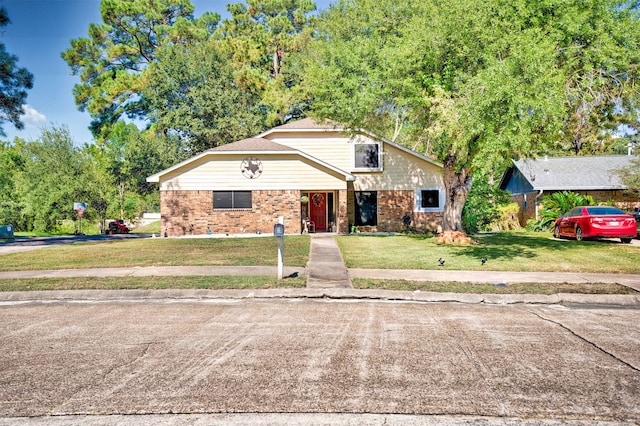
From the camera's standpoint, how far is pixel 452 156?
18438mm

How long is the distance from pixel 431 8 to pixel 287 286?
11761 millimetres

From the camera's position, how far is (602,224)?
18047 mm

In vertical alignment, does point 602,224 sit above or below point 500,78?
below

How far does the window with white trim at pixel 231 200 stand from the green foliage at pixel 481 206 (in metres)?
11.7

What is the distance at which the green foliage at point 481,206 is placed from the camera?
25.2 meters

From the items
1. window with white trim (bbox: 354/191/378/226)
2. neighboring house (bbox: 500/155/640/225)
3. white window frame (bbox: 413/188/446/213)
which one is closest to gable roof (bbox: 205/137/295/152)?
window with white trim (bbox: 354/191/378/226)

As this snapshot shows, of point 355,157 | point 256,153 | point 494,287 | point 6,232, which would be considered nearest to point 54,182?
point 6,232

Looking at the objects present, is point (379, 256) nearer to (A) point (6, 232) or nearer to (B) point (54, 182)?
(A) point (6, 232)

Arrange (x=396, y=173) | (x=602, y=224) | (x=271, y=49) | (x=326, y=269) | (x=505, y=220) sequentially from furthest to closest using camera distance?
1. (x=271, y=49)
2. (x=505, y=220)
3. (x=396, y=173)
4. (x=602, y=224)
5. (x=326, y=269)

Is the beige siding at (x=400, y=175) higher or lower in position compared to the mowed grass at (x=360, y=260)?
higher

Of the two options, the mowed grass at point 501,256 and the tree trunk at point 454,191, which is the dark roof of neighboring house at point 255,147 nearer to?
the mowed grass at point 501,256

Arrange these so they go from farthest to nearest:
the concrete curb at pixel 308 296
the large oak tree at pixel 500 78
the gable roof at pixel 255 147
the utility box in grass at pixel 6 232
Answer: the utility box in grass at pixel 6 232 → the gable roof at pixel 255 147 → the large oak tree at pixel 500 78 → the concrete curb at pixel 308 296

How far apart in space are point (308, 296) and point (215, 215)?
1655cm

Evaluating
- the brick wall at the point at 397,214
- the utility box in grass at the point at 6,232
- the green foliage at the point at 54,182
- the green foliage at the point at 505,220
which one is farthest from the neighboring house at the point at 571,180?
the green foliage at the point at 54,182
